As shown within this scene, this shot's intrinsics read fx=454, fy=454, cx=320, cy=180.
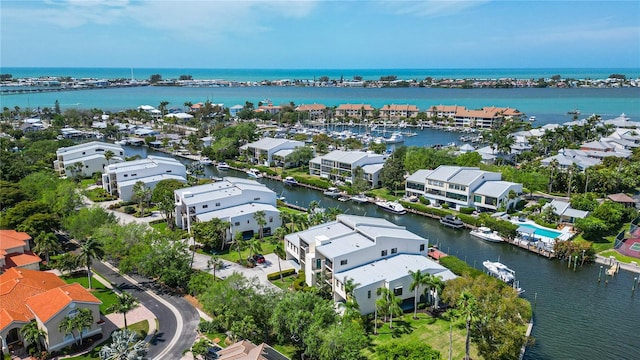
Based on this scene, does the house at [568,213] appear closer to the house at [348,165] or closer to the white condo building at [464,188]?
the white condo building at [464,188]

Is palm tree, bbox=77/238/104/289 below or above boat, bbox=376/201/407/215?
above

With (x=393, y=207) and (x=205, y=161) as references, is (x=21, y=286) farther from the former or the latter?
(x=205, y=161)

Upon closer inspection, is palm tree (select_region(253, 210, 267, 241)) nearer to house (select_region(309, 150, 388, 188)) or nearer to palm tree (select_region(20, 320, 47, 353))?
palm tree (select_region(20, 320, 47, 353))

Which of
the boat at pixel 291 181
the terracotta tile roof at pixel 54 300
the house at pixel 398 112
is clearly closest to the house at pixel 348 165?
the boat at pixel 291 181

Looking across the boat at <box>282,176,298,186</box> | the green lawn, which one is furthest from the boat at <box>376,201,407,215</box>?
the green lawn

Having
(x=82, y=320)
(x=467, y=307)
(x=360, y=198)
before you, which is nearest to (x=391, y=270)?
(x=467, y=307)

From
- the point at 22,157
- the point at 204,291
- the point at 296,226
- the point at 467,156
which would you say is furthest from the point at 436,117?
the point at 204,291
